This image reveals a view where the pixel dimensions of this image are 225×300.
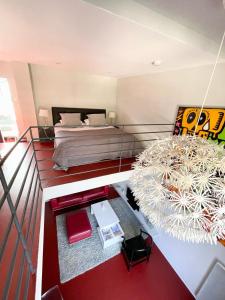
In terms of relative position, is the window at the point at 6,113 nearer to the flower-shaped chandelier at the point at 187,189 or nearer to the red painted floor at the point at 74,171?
the red painted floor at the point at 74,171

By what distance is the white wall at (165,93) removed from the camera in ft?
7.47

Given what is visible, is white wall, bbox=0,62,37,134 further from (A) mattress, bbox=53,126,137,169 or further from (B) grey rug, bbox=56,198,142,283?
(B) grey rug, bbox=56,198,142,283

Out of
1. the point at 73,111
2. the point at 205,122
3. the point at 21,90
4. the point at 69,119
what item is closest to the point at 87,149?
the point at 69,119

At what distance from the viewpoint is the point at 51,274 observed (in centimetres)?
240

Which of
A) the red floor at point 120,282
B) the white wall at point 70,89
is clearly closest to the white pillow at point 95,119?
the white wall at point 70,89

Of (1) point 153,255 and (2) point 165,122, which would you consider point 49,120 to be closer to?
(2) point 165,122

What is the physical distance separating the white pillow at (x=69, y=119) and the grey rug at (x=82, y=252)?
8.48 ft

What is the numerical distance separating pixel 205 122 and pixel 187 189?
2221mm

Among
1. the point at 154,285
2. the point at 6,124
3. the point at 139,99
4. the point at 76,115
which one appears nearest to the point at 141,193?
the point at 154,285

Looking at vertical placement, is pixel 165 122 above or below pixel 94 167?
above

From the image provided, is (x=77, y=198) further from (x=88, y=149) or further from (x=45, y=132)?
(x=45, y=132)

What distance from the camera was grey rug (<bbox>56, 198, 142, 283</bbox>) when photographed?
8.20 ft

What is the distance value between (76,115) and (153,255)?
4150 mm

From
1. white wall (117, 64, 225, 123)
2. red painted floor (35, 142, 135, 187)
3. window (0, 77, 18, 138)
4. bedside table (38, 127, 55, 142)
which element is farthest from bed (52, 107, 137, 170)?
window (0, 77, 18, 138)
